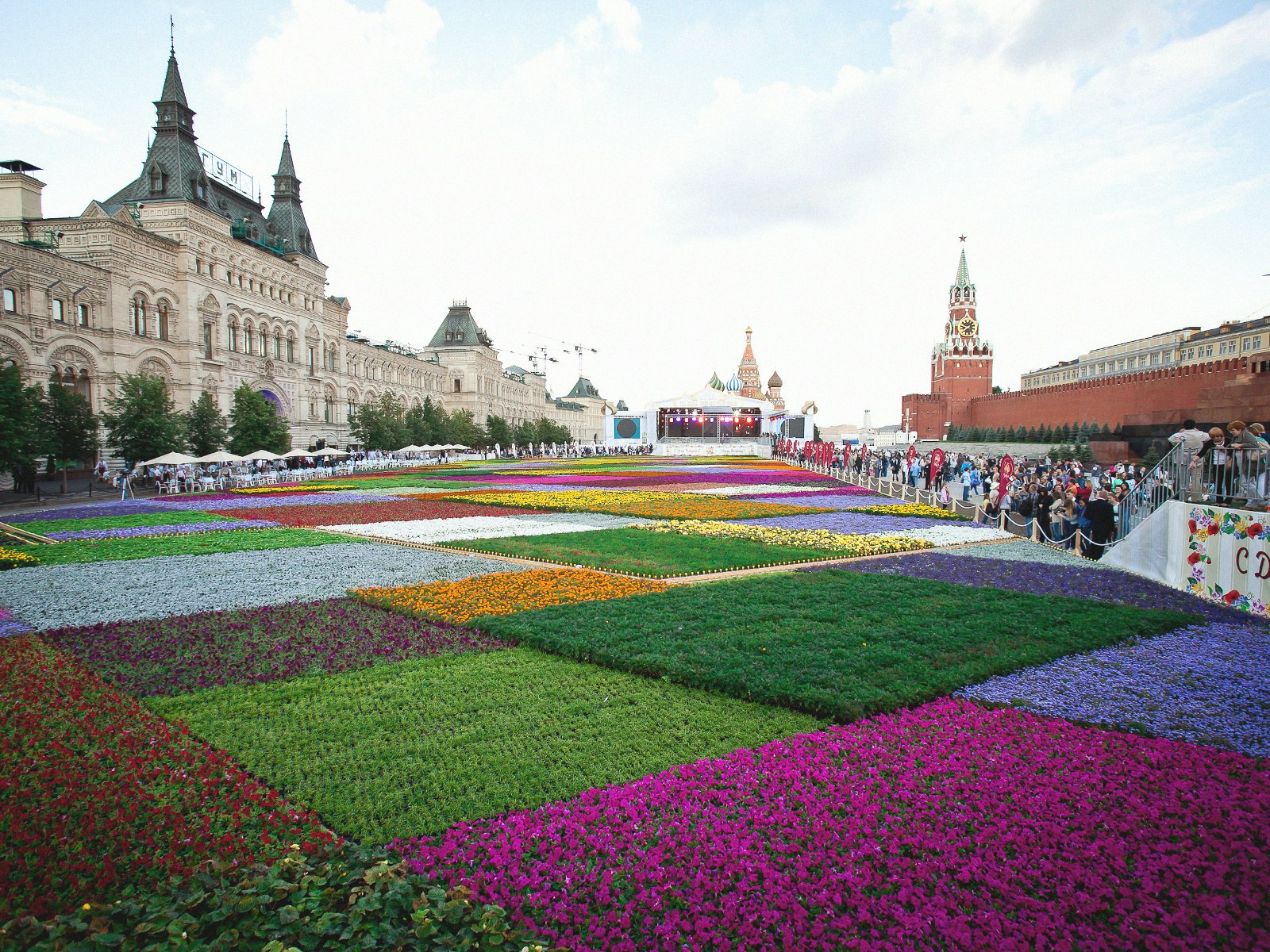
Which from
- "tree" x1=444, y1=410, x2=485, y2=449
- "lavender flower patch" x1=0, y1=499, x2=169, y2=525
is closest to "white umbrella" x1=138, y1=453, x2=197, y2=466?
"lavender flower patch" x1=0, y1=499, x2=169, y2=525

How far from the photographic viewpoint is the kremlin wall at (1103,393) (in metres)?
30.5

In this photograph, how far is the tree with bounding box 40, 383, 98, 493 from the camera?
2695cm

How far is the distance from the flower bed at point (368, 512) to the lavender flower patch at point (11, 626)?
8.80 m

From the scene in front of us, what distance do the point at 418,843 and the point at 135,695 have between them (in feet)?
12.7

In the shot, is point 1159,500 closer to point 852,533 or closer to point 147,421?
point 852,533

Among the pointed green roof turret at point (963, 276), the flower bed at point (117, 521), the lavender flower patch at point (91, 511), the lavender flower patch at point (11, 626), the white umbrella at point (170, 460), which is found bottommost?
the lavender flower patch at point (11, 626)

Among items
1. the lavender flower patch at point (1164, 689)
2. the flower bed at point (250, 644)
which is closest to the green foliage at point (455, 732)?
the flower bed at point (250, 644)

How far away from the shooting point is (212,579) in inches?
442

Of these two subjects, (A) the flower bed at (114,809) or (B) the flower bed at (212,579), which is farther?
(B) the flower bed at (212,579)

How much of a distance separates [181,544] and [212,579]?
443cm

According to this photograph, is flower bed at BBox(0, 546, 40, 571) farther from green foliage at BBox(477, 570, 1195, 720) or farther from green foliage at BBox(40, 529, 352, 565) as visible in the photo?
green foliage at BBox(477, 570, 1195, 720)

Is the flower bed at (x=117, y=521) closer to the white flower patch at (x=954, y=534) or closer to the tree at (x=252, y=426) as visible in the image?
the white flower patch at (x=954, y=534)

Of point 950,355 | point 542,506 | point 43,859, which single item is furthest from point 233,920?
point 950,355

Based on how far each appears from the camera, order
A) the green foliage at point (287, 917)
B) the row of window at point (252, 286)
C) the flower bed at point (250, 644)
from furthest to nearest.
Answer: the row of window at point (252, 286) → the flower bed at point (250, 644) → the green foliage at point (287, 917)
